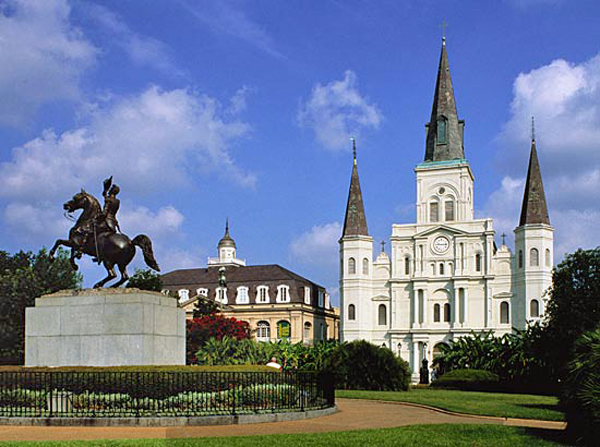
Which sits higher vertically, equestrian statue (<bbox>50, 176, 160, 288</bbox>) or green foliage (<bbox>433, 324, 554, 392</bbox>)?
equestrian statue (<bbox>50, 176, 160, 288</bbox>)

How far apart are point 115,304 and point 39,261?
44.1 metres

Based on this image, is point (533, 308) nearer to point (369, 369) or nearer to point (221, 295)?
point (221, 295)

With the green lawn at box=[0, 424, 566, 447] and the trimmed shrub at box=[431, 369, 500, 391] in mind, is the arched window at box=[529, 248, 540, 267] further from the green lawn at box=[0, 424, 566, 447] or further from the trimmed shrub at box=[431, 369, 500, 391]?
the green lawn at box=[0, 424, 566, 447]

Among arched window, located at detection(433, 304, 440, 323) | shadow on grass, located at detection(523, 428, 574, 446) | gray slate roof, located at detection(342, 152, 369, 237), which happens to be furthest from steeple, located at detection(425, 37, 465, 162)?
shadow on grass, located at detection(523, 428, 574, 446)

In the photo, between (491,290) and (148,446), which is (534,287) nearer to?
(491,290)

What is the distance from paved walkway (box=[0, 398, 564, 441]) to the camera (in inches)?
572

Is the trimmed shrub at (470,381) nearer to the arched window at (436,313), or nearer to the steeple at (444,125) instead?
the arched window at (436,313)

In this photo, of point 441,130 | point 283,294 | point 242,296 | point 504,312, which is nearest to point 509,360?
point 504,312

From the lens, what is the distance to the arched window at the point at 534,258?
7844cm

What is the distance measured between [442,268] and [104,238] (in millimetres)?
65915

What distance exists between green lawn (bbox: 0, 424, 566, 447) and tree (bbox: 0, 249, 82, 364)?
4302 centimetres

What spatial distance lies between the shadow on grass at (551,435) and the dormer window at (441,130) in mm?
76116

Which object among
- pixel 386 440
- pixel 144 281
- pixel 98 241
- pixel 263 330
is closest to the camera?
pixel 386 440

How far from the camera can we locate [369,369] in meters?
32.0
